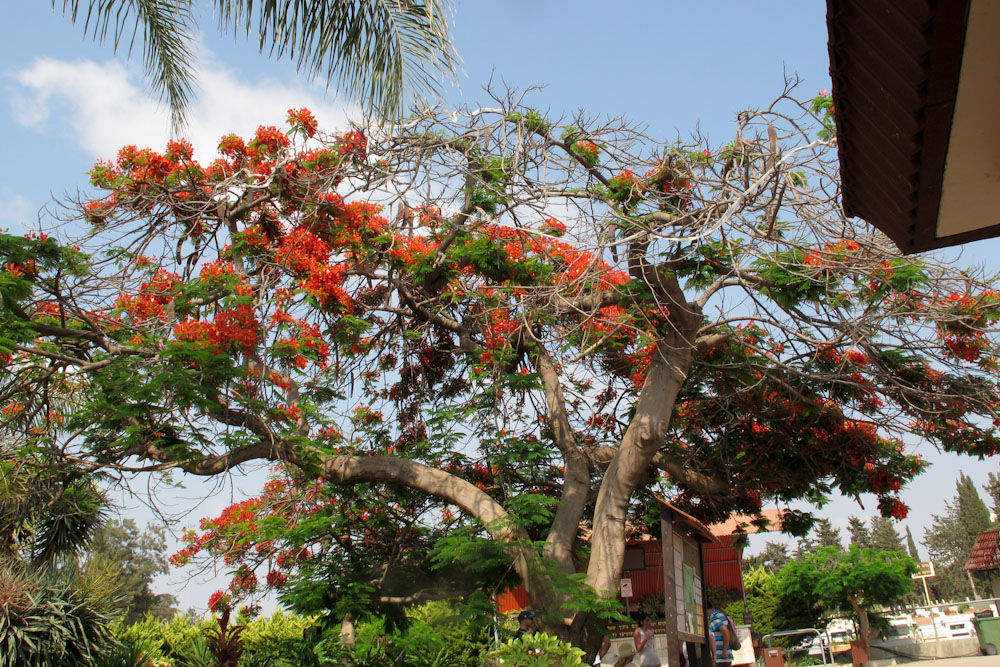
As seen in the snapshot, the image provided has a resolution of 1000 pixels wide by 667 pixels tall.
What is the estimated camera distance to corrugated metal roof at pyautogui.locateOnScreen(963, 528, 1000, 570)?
2080 centimetres

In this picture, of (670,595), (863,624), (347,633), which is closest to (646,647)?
(670,595)

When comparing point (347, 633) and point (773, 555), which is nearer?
point (347, 633)

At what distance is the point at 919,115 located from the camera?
2.39 meters

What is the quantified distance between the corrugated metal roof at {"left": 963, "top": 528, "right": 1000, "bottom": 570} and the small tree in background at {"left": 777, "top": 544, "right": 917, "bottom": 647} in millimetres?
3845

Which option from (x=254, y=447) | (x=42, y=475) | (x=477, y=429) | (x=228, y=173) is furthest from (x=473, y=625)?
(x=228, y=173)

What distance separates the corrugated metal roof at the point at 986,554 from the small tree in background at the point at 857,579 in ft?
12.6

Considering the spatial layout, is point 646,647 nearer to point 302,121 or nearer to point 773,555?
point 302,121

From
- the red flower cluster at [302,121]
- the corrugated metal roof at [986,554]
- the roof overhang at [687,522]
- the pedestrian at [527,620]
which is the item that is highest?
the red flower cluster at [302,121]

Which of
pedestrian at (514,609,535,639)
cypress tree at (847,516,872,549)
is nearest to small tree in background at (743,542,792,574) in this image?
cypress tree at (847,516,872,549)

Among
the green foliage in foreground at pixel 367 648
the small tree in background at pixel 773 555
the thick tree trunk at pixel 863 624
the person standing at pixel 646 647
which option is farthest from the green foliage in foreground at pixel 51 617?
the small tree in background at pixel 773 555

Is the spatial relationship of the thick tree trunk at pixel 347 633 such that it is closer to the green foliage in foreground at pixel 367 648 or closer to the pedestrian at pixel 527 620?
the green foliage in foreground at pixel 367 648

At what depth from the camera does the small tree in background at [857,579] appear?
17.6 m

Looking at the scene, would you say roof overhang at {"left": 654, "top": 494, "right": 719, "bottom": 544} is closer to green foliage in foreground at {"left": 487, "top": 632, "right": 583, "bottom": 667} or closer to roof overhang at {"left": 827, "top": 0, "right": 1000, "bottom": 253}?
green foliage in foreground at {"left": 487, "top": 632, "right": 583, "bottom": 667}

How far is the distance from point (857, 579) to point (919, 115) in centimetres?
1798
